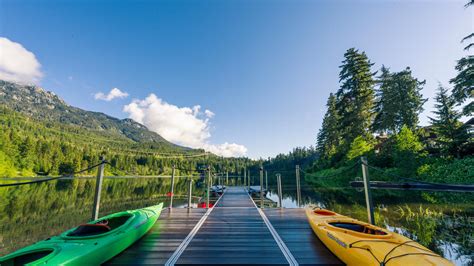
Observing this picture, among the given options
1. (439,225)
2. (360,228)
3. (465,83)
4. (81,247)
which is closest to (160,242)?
(81,247)

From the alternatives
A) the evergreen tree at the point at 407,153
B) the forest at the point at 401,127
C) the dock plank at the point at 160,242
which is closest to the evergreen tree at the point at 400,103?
the forest at the point at 401,127

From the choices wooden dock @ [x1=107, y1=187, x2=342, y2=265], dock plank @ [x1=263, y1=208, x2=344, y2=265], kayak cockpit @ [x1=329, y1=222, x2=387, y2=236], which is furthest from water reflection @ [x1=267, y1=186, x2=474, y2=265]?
wooden dock @ [x1=107, y1=187, x2=342, y2=265]

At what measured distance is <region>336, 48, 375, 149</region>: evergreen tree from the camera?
30764 mm

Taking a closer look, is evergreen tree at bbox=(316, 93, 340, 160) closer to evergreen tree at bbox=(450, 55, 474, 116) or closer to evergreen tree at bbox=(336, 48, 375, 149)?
evergreen tree at bbox=(336, 48, 375, 149)

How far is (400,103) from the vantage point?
98.8ft

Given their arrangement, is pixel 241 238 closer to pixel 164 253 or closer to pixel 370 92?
pixel 164 253

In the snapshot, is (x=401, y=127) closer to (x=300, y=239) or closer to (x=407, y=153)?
(x=407, y=153)

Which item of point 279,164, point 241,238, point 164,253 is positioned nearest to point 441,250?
point 241,238

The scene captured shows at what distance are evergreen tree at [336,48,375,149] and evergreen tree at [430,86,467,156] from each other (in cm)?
736

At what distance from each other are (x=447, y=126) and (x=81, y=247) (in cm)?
3306

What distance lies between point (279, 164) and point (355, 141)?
6396cm

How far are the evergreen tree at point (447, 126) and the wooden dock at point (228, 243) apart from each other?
2391cm

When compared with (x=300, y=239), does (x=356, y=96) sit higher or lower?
higher

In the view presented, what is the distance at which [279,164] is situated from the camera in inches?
3654
